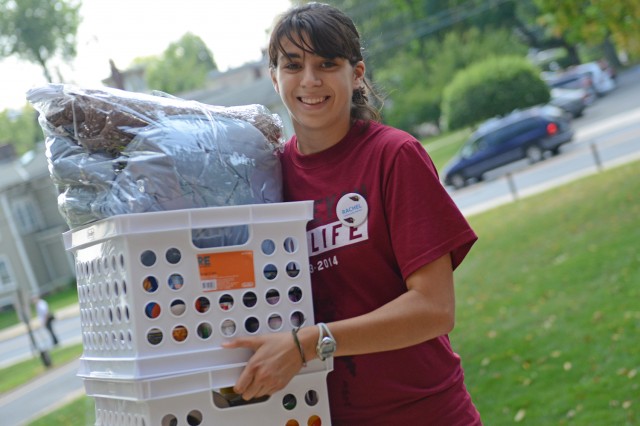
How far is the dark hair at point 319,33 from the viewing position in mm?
2502

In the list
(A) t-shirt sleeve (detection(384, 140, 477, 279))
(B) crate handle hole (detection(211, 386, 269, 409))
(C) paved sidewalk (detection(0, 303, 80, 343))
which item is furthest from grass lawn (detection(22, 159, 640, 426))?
(C) paved sidewalk (detection(0, 303, 80, 343))

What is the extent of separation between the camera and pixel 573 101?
3669 cm

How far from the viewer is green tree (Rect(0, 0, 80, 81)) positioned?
162ft

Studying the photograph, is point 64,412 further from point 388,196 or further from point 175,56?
point 175,56

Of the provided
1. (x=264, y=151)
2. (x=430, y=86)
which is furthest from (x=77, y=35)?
(x=264, y=151)

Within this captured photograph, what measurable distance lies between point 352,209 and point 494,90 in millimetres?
38835

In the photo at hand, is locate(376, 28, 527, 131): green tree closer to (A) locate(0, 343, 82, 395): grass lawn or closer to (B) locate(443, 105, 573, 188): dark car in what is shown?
(B) locate(443, 105, 573, 188): dark car

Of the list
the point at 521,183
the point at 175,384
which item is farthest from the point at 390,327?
the point at 521,183

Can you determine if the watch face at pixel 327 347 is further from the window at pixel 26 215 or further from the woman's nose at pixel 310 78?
the window at pixel 26 215

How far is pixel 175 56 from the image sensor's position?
3430 inches

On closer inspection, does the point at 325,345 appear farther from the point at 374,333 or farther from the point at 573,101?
the point at 573,101

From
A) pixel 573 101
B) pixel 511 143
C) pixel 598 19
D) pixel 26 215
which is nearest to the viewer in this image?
pixel 598 19

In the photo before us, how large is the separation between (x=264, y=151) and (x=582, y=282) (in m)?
7.89

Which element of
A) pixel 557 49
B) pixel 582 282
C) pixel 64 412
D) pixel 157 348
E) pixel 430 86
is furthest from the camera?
pixel 557 49
